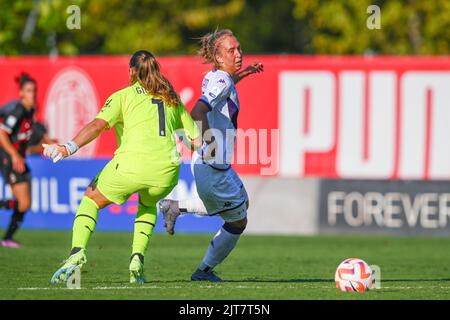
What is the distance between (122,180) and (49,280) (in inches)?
57.9

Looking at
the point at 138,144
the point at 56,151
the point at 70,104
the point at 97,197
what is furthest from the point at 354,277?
the point at 70,104

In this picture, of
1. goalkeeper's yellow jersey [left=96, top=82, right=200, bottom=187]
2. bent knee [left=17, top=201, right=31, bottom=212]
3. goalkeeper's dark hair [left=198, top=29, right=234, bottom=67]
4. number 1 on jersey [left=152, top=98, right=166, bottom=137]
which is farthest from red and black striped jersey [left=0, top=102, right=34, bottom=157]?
number 1 on jersey [left=152, top=98, right=166, bottom=137]

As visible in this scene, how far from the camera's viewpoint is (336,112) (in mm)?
21594

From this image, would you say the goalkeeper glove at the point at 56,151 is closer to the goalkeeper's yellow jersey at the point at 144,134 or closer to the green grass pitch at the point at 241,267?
the goalkeeper's yellow jersey at the point at 144,134

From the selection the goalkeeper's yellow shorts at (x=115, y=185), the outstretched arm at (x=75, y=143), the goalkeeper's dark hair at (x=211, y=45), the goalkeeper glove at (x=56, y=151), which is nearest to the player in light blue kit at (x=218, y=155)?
the goalkeeper's dark hair at (x=211, y=45)

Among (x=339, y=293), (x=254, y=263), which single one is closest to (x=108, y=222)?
(x=254, y=263)

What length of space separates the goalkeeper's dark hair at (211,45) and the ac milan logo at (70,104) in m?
11.7

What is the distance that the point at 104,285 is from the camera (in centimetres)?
1031

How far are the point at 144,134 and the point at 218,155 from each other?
82 cm

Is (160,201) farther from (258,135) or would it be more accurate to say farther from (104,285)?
(258,135)

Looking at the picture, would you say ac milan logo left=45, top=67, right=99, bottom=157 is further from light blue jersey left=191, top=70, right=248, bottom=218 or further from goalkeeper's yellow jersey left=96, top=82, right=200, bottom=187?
goalkeeper's yellow jersey left=96, top=82, right=200, bottom=187

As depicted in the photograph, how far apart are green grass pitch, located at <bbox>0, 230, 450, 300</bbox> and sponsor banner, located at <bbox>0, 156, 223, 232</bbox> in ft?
2.07

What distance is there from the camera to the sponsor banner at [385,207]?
18797mm

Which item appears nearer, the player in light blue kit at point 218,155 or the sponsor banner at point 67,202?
the player in light blue kit at point 218,155
